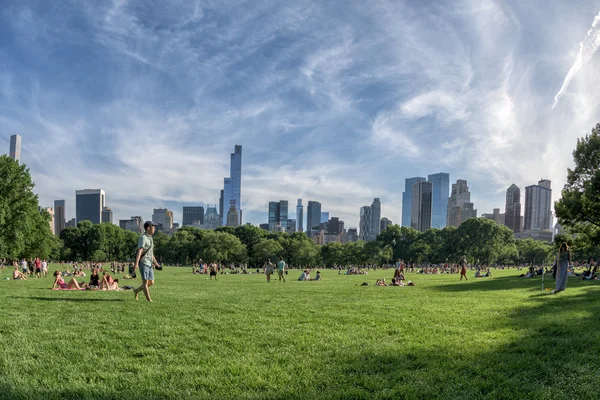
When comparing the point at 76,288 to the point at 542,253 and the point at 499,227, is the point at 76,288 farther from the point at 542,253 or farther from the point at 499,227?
the point at 542,253

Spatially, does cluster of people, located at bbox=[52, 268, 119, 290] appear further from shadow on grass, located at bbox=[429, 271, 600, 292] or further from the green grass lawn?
shadow on grass, located at bbox=[429, 271, 600, 292]

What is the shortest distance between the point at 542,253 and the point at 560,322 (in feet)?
480

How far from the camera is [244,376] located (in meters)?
4.89

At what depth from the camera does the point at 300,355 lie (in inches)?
228

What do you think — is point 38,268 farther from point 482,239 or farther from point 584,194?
point 482,239

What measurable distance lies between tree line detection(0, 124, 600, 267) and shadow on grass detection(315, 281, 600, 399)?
4974 cm

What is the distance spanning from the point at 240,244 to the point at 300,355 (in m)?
97.0

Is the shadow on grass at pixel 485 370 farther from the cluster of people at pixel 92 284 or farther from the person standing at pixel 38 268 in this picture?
the person standing at pixel 38 268

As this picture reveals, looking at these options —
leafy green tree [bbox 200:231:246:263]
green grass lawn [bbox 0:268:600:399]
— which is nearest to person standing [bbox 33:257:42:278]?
green grass lawn [bbox 0:268:600:399]

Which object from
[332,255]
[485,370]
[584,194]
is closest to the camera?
[485,370]

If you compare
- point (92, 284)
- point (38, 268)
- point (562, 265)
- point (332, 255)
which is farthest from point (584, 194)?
point (332, 255)

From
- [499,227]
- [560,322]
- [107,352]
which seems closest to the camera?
[107,352]

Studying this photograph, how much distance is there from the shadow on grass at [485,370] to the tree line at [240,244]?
163 feet

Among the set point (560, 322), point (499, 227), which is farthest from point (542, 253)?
point (560, 322)
